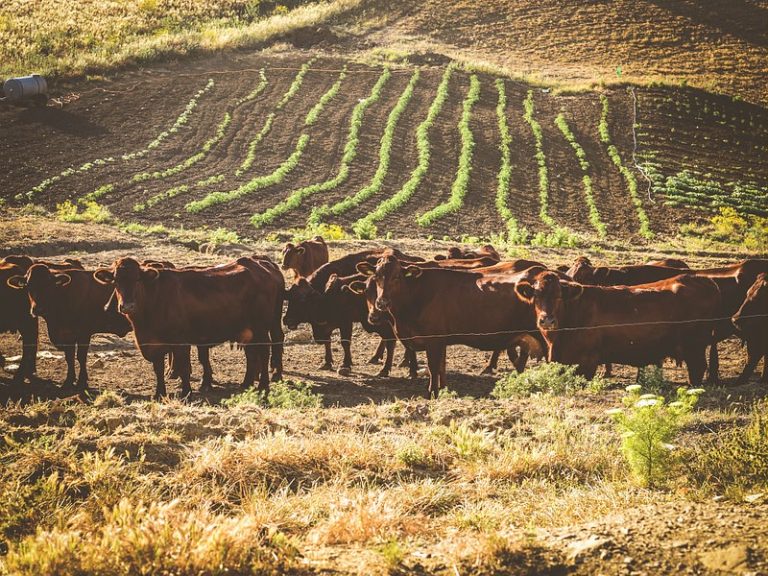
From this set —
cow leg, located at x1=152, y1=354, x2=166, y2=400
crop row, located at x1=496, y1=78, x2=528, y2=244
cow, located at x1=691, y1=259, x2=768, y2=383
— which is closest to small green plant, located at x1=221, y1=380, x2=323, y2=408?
cow leg, located at x1=152, y1=354, x2=166, y2=400

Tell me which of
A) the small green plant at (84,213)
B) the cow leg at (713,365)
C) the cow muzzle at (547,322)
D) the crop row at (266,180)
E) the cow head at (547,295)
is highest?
the crop row at (266,180)

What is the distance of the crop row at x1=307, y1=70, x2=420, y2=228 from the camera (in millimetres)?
31183

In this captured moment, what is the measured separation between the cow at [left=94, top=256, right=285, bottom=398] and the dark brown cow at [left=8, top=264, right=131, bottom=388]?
1.78ft

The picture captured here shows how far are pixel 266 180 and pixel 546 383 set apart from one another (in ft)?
80.2

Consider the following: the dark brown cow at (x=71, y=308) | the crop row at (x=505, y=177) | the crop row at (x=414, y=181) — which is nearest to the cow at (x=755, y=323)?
the dark brown cow at (x=71, y=308)

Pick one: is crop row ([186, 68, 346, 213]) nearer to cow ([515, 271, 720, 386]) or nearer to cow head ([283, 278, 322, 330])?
cow head ([283, 278, 322, 330])

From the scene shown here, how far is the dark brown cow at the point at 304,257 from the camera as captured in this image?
19.7 metres

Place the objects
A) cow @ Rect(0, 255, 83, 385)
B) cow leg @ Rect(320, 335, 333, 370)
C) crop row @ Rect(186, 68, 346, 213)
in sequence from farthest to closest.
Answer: crop row @ Rect(186, 68, 346, 213) < cow leg @ Rect(320, 335, 333, 370) < cow @ Rect(0, 255, 83, 385)

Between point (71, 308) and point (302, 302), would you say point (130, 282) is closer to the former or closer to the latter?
point (71, 308)

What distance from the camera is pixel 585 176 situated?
38.2 m

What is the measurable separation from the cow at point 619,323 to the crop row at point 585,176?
17826 millimetres

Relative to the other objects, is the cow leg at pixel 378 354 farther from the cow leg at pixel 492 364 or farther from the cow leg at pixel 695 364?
the cow leg at pixel 695 364

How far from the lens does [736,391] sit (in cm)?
1211

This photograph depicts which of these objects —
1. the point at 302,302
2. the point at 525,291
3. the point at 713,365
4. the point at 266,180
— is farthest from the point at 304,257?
the point at 266,180
